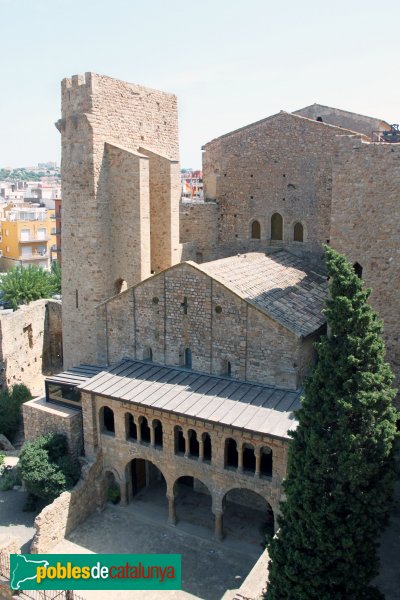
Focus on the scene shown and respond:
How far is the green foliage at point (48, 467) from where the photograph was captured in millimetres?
17578

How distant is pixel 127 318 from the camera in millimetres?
19219

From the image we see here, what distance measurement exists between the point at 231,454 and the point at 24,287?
21.2 metres

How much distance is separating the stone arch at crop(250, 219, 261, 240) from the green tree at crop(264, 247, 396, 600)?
12.6m

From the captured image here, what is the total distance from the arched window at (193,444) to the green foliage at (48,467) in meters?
3.95

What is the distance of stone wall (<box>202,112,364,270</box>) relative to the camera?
22.4 meters

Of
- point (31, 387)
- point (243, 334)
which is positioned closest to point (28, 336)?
point (31, 387)

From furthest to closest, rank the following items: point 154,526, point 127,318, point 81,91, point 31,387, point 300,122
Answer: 1. point 31,387
2. point 300,122
3. point 81,91
4. point 127,318
5. point 154,526

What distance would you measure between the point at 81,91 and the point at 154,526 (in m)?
15.7

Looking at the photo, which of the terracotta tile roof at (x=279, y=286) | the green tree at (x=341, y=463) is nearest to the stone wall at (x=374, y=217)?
the terracotta tile roof at (x=279, y=286)

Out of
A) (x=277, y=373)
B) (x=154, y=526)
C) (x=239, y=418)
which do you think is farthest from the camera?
(x=154, y=526)

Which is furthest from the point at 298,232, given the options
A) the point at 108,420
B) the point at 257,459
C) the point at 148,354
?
the point at 257,459

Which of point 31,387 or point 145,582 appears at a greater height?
point 31,387

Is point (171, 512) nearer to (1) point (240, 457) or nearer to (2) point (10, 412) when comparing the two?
(1) point (240, 457)

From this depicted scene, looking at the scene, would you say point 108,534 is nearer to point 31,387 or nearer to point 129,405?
point 129,405
